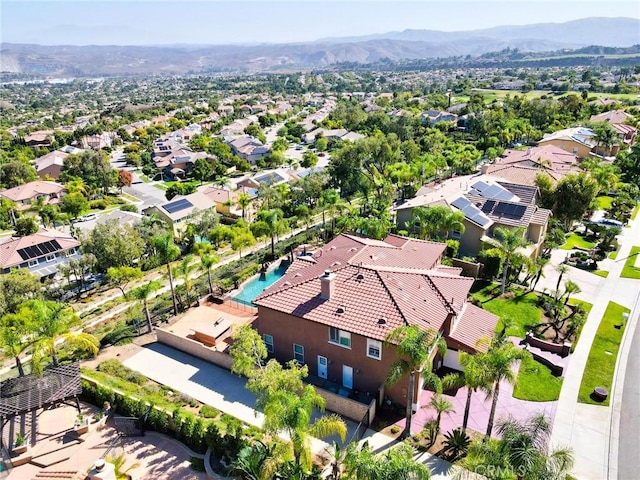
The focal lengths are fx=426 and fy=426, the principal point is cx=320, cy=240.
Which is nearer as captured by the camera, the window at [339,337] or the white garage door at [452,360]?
the window at [339,337]

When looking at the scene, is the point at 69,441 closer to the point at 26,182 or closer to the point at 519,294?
the point at 519,294

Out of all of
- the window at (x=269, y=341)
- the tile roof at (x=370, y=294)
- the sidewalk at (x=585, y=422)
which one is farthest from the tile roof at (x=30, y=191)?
the sidewalk at (x=585, y=422)

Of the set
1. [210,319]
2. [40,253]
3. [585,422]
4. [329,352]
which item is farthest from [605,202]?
[40,253]

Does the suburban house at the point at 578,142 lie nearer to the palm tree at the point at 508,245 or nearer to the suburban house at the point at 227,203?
the palm tree at the point at 508,245

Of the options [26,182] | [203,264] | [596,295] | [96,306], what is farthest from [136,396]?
[26,182]

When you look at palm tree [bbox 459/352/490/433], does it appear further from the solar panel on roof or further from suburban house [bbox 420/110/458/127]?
suburban house [bbox 420/110/458/127]

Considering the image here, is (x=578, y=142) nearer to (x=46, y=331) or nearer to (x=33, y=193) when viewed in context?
(x=46, y=331)

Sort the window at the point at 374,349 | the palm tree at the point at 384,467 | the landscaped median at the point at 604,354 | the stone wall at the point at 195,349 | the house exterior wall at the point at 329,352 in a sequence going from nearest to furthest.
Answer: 1. the palm tree at the point at 384,467
2. the window at the point at 374,349
3. the house exterior wall at the point at 329,352
4. the landscaped median at the point at 604,354
5. the stone wall at the point at 195,349
